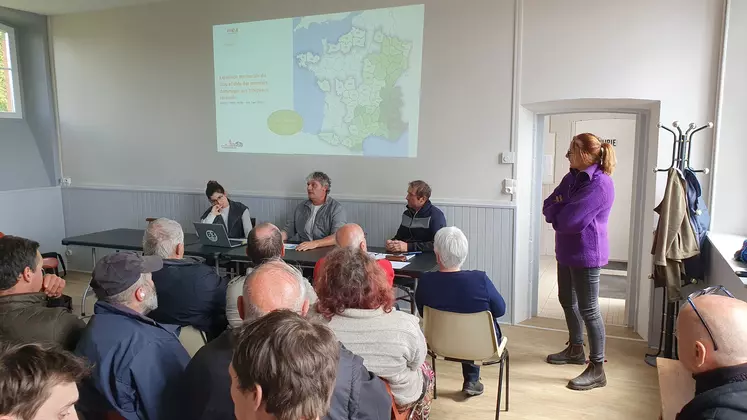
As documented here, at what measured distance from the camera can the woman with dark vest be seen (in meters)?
4.69

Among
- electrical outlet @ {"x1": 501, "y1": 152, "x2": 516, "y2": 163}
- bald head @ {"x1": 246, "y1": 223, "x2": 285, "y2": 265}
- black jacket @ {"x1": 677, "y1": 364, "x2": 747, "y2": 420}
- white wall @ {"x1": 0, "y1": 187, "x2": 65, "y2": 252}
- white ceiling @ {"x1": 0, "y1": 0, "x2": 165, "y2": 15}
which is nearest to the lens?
black jacket @ {"x1": 677, "y1": 364, "x2": 747, "y2": 420}

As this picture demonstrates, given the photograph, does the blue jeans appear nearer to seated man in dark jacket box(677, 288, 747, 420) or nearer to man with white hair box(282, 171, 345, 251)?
seated man in dark jacket box(677, 288, 747, 420)

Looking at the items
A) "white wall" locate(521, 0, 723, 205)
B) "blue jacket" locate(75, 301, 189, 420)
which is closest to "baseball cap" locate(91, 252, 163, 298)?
"blue jacket" locate(75, 301, 189, 420)

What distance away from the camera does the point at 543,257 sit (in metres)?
7.04

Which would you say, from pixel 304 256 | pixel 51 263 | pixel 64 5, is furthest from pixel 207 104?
pixel 304 256

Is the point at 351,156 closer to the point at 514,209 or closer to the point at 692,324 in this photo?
the point at 514,209

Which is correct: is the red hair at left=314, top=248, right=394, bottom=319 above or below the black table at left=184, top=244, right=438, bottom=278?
above

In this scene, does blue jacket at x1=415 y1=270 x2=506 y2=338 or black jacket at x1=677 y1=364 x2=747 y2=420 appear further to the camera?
blue jacket at x1=415 y1=270 x2=506 y2=338

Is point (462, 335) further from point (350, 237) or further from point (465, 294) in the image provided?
point (350, 237)

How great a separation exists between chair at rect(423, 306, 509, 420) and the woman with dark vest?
8.18ft

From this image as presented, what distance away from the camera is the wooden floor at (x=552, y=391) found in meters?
2.98

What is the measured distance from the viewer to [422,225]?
4.17 meters

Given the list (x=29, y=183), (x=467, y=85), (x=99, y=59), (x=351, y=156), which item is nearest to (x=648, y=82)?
(x=467, y=85)

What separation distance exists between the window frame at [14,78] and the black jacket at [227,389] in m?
5.83
